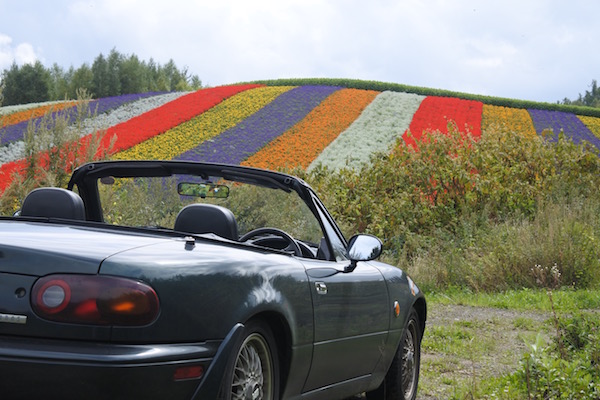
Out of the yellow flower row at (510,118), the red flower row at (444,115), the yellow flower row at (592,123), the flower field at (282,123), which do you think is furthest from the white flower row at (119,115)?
the yellow flower row at (592,123)

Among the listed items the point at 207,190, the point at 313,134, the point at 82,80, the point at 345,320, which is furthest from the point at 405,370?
the point at 82,80

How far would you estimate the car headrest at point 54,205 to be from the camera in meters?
4.21

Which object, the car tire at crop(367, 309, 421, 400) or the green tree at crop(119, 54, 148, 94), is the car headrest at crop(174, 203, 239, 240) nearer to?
the car tire at crop(367, 309, 421, 400)

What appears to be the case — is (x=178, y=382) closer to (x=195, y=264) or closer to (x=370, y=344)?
(x=195, y=264)

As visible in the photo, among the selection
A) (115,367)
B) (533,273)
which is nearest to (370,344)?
(115,367)

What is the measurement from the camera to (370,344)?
506 centimetres

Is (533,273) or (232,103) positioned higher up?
(232,103)

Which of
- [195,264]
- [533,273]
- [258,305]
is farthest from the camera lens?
[533,273]

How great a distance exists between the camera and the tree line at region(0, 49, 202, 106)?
67.7m

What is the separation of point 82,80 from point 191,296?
246 feet

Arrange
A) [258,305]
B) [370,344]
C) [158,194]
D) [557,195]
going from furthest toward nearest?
[557,195], [158,194], [370,344], [258,305]

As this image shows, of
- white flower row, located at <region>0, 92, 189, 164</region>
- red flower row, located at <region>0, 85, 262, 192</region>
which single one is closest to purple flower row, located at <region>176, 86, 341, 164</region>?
red flower row, located at <region>0, 85, 262, 192</region>

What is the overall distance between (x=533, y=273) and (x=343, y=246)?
1029 cm

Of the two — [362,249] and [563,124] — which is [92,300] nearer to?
[362,249]
